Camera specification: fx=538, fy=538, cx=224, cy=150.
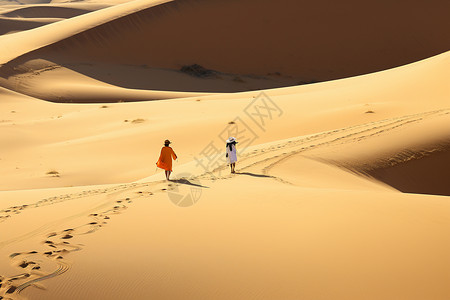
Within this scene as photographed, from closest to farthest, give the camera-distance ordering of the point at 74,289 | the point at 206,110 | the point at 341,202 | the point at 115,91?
the point at 74,289, the point at 341,202, the point at 206,110, the point at 115,91

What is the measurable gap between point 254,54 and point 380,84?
21.1 m

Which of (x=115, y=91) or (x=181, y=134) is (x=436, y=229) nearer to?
(x=181, y=134)

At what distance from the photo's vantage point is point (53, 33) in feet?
133

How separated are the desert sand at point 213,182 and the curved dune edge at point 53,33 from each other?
0.28 meters

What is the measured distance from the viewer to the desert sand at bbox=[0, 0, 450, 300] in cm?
457

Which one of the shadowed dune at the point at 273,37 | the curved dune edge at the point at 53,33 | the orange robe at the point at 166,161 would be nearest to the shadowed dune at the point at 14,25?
the curved dune edge at the point at 53,33

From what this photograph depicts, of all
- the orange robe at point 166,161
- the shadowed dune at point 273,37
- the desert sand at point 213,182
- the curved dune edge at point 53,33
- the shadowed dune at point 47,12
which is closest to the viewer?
the desert sand at point 213,182

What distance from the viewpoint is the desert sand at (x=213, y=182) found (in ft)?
15.0

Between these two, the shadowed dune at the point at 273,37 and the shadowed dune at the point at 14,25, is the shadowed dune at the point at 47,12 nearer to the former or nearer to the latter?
the shadowed dune at the point at 14,25

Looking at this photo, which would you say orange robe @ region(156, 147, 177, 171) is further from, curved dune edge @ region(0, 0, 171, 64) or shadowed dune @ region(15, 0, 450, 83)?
shadowed dune @ region(15, 0, 450, 83)

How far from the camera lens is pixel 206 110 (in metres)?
20.8

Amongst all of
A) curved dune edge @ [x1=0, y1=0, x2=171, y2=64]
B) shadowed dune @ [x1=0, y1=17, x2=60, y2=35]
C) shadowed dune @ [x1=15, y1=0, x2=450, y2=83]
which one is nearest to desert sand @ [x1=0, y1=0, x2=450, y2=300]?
curved dune edge @ [x1=0, y1=0, x2=171, y2=64]

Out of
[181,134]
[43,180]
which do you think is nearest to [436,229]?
[43,180]

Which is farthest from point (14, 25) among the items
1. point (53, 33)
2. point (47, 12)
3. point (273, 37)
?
point (273, 37)
